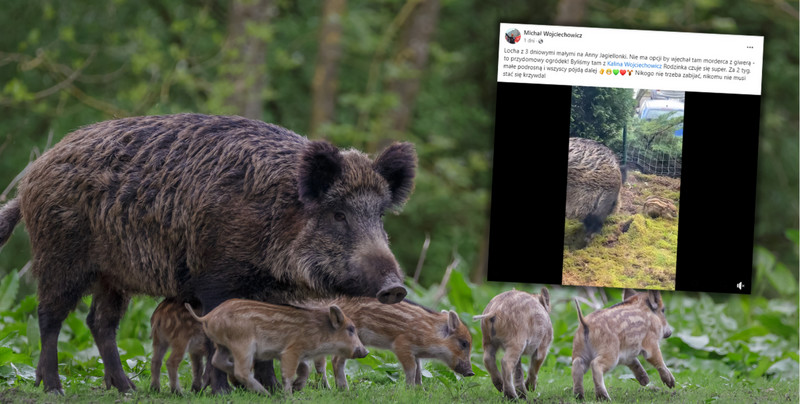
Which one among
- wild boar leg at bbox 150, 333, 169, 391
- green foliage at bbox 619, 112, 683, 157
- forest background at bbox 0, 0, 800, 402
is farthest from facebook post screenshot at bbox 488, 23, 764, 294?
forest background at bbox 0, 0, 800, 402

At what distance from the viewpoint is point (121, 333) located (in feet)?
31.8

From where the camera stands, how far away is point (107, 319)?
7246 millimetres

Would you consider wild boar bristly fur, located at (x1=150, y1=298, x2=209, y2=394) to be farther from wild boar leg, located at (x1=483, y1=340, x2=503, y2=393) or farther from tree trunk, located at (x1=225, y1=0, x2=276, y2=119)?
tree trunk, located at (x1=225, y1=0, x2=276, y2=119)

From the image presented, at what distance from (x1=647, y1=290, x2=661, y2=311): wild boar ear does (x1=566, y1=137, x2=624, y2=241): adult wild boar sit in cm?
55

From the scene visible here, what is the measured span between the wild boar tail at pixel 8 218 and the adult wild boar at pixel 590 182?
14.5ft

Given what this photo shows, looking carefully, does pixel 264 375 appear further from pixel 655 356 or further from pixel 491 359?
pixel 655 356

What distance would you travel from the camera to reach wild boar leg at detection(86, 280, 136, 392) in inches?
280

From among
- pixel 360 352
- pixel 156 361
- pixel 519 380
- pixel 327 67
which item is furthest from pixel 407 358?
pixel 327 67

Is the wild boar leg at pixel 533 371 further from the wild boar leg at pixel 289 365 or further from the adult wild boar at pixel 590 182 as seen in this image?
the wild boar leg at pixel 289 365

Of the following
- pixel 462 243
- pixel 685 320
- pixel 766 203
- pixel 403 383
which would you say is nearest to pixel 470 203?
pixel 462 243

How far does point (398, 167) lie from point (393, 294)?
1075mm

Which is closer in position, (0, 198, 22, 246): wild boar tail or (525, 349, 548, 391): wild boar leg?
(525, 349, 548, 391): wild boar leg

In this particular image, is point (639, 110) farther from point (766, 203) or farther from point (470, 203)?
point (766, 203)

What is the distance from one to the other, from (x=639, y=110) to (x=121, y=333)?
5.66 m
